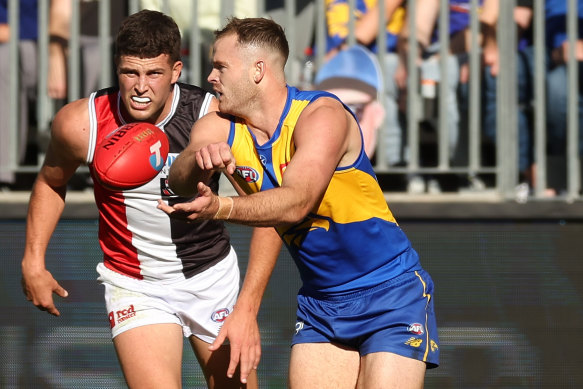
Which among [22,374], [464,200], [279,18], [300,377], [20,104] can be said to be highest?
[279,18]

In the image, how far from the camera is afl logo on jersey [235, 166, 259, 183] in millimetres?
4016

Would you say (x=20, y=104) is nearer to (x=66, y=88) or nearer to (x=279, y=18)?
(x=66, y=88)

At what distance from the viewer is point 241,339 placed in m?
4.23

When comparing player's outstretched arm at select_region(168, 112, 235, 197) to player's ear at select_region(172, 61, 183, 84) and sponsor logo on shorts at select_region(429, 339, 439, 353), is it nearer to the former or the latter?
player's ear at select_region(172, 61, 183, 84)

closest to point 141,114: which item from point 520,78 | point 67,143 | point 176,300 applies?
point 67,143

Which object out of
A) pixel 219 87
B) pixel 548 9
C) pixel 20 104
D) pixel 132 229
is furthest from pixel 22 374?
pixel 548 9

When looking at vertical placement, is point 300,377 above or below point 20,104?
below

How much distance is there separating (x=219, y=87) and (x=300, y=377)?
4.05ft

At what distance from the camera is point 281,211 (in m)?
3.45

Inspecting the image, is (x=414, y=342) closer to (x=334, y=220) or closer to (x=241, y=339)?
(x=334, y=220)

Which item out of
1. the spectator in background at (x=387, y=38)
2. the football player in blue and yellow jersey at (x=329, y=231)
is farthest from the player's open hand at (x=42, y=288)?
the spectator in background at (x=387, y=38)

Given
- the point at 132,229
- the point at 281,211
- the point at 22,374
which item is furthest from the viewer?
the point at 22,374

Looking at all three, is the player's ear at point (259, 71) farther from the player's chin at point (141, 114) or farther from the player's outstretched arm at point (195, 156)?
the player's chin at point (141, 114)

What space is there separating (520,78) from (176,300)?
3349 mm
